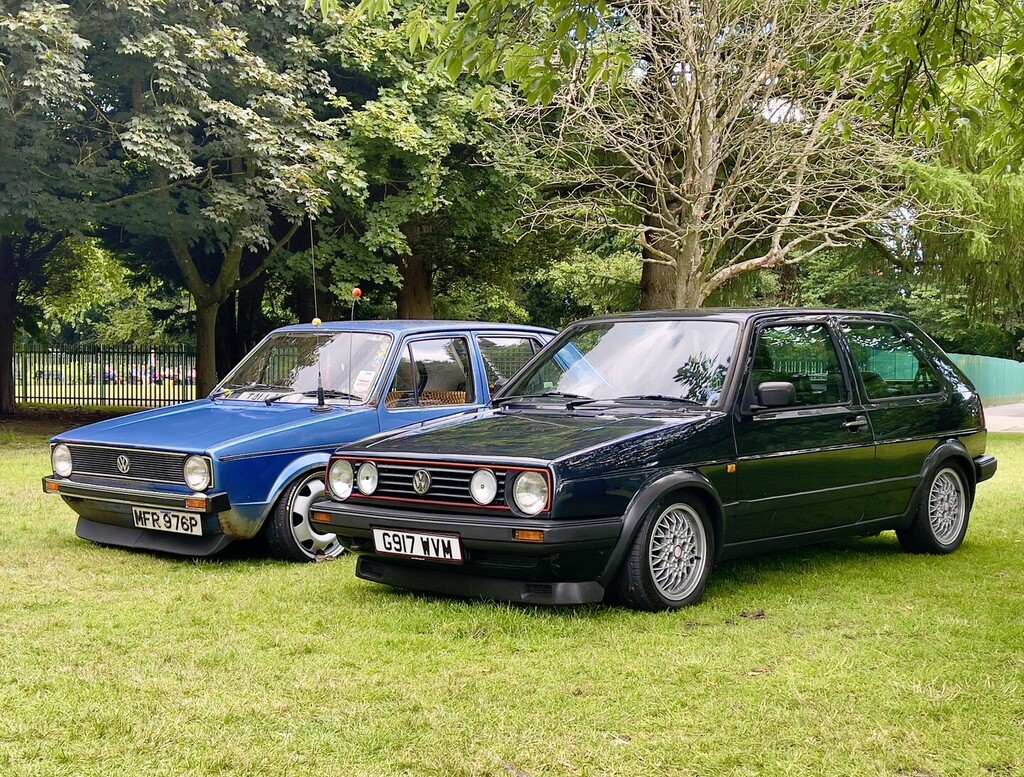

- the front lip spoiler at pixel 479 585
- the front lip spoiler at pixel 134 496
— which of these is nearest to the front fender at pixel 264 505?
the front lip spoiler at pixel 134 496

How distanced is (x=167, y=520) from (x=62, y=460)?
120 centimetres

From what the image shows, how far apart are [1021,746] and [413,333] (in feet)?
18.5

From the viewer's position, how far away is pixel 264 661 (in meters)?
5.44

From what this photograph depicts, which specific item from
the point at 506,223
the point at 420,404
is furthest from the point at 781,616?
the point at 506,223

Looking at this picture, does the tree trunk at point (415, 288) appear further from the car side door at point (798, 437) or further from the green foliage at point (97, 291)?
the car side door at point (798, 437)

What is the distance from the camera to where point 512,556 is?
6.13 metres

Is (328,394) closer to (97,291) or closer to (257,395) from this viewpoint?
(257,395)

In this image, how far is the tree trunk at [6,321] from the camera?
2785cm

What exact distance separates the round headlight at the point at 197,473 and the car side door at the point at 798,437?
343 cm

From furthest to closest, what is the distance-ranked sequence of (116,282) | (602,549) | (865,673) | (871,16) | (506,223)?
(116,282) < (506,223) < (871,16) < (602,549) < (865,673)

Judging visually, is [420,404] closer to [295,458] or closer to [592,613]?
[295,458]

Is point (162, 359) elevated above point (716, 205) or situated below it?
below

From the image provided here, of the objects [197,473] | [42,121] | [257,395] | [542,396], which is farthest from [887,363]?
[42,121]

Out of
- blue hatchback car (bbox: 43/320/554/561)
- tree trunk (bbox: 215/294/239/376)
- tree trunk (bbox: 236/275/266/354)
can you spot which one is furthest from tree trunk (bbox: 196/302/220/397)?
blue hatchback car (bbox: 43/320/554/561)
